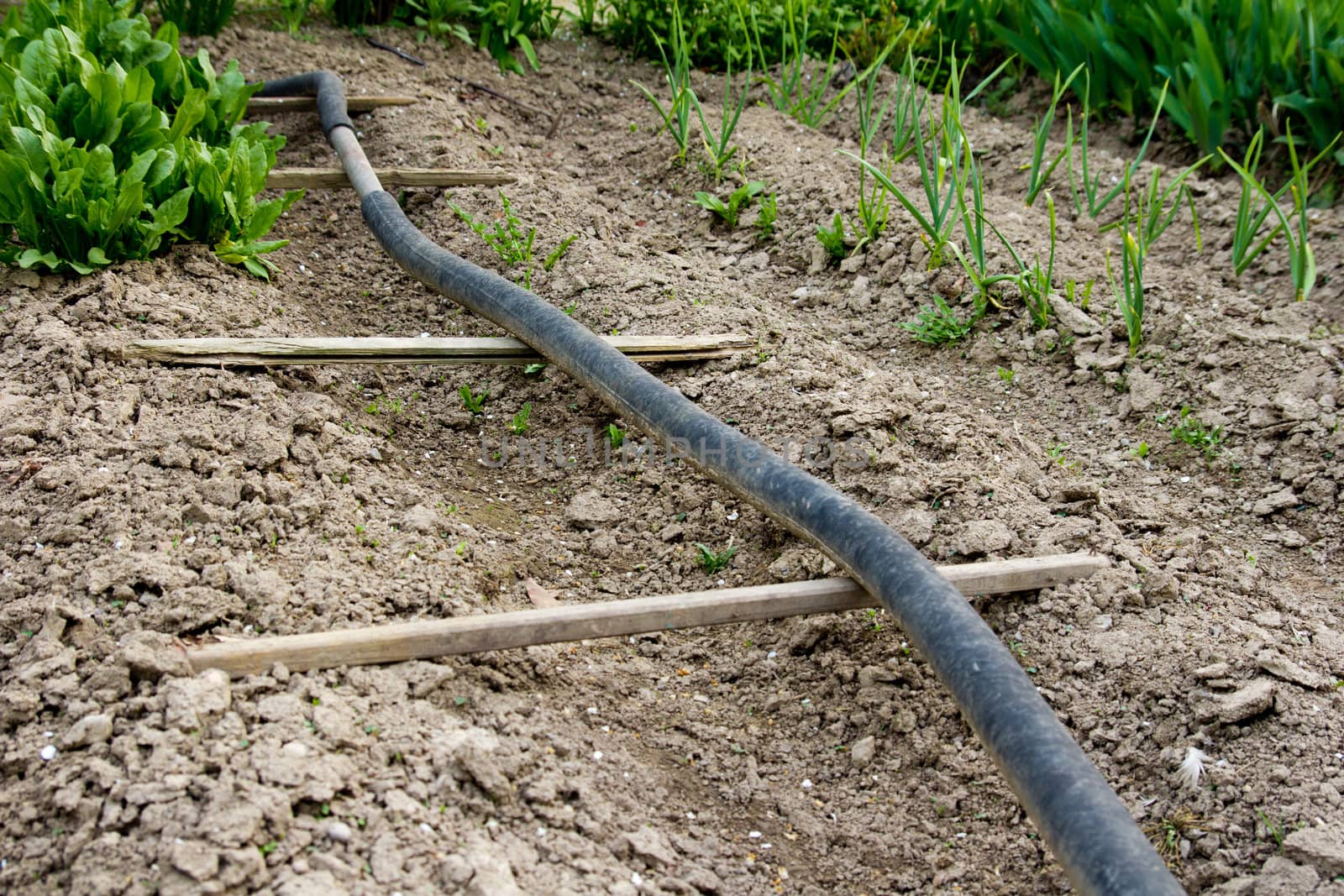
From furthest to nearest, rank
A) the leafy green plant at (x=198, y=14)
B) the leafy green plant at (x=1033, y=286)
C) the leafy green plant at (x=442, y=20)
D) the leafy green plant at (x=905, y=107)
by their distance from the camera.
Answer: the leafy green plant at (x=442, y=20), the leafy green plant at (x=198, y=14), the leafy green plant at (x=905, y=107), the leafy green plant at (x=1033, y=286)

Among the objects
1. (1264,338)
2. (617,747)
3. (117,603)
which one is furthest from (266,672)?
(1264,338)

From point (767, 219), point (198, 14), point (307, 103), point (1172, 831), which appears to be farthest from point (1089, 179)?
point (198, 14)

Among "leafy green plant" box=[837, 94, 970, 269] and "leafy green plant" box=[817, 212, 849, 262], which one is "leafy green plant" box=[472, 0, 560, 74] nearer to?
"leafy green plant" box=[817, 212, 849, 262]

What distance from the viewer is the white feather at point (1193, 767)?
6.21 feet

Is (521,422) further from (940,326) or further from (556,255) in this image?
(940,326)

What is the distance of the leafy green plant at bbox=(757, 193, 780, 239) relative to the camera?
3785 millimetres

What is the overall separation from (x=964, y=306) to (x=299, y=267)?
6.98 ft

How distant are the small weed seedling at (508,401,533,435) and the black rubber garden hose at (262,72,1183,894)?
168mm

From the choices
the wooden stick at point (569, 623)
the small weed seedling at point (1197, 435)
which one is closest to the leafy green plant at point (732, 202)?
the small weed seedling at point (1197, 435)

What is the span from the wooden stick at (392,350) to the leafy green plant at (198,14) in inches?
108

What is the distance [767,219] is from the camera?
12.4ft

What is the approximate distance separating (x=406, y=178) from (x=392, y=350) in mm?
1227

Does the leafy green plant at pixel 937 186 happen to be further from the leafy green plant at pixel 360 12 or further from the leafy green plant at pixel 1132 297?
the leafy green plant at pixel 360 12

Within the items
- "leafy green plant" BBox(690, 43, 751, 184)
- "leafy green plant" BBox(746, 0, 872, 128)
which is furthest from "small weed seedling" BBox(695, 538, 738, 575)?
"leafy green plant" BBox(746, 0, 872, 128)
